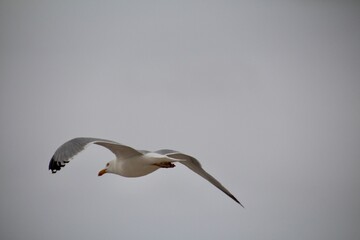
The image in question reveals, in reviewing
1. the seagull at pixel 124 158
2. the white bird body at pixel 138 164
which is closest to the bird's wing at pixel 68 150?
the seagull at pixel 124 158

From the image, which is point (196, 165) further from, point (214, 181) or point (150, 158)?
point (150, 158)

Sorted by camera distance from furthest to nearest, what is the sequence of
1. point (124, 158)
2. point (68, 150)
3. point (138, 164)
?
point (124, 158), point (138, 164), point (68, 150)

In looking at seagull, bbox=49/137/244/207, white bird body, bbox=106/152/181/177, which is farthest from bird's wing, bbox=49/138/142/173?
white bird body, bbox=106/152/181/177

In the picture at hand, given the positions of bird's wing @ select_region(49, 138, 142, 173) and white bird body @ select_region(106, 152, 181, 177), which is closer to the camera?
bird's wing @ select_region(49, 138, 142, 173)

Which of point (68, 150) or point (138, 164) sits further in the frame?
point (138, 164)

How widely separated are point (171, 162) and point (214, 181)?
0.65 m

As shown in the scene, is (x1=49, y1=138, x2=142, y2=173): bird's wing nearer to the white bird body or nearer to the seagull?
the seagull

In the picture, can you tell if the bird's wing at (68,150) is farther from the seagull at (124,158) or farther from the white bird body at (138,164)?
the white bird body at (138,164)

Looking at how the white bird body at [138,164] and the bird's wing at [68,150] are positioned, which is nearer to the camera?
the bird's wing at [68,150]

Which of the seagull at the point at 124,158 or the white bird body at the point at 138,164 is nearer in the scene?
the seagull at the point at 124,158

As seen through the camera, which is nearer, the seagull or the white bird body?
the seagull

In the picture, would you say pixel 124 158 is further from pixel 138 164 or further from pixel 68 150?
pixel 68 150

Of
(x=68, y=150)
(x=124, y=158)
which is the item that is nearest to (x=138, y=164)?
(x=124, y=158)

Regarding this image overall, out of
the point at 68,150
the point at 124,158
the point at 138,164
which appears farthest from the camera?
the point at 124,158
